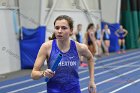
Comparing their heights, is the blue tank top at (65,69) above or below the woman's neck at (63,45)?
below

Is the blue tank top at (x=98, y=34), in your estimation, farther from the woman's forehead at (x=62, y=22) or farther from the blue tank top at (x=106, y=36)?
the woman's forehead at (x=62, y=22)

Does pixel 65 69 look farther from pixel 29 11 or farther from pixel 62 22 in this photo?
pixel 29 11

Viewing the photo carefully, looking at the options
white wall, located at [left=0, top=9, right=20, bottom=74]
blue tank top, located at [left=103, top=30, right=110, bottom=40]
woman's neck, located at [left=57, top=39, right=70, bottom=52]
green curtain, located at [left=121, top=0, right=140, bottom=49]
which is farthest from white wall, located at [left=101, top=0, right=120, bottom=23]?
woman's neck, located at [left=57, top=39, right=70, bottom=52]

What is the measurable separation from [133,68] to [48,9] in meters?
4.79

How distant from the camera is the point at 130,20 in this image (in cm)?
2284

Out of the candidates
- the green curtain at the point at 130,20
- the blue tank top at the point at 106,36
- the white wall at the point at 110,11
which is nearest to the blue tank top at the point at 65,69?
the blue tank top at the point at 106,36

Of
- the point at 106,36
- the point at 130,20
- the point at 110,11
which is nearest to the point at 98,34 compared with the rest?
the point at 106,36

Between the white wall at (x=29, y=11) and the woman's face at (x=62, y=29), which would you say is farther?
the white wall at (x=29, y=11)

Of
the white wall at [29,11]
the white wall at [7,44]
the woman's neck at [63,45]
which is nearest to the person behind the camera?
the woman's neck at [63,45]

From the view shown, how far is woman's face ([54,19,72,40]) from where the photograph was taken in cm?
375

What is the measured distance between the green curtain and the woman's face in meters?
19.3

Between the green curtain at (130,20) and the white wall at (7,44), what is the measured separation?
10309mm

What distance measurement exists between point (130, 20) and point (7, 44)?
36.1 feet

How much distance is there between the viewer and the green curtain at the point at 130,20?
2283 centimetres
